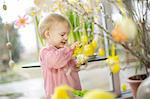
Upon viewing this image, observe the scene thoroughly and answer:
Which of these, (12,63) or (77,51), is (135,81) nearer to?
(77,51)

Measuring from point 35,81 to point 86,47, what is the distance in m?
0.79

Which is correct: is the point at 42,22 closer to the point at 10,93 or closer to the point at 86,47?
the point at 86,47

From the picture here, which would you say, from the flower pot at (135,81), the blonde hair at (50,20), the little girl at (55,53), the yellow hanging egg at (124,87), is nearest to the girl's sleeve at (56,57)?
the little girl at (55,53)

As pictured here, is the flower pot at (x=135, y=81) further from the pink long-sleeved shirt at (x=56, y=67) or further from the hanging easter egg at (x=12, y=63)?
the hanging easter egg at (x=12, y=63)

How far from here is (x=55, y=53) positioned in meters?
1.40

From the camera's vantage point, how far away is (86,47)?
4.33 ft

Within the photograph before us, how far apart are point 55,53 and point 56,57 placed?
2 cm

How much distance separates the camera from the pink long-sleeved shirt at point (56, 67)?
1.41 meters

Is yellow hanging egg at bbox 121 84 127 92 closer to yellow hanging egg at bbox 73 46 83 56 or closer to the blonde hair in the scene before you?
yellow hanging egg at bbox 73 46 83 56

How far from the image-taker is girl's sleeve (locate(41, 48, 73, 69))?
4.60ft

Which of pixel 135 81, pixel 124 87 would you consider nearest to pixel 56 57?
pixel 135 81

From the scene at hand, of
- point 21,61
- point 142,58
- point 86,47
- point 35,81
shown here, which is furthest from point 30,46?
point 142,58

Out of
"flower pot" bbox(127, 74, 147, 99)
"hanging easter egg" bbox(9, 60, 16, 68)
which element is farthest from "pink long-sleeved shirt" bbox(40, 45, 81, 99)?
"hanging easter egg" bbox(9, 60, 16, 68)

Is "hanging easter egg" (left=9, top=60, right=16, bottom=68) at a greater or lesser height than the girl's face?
lesser
